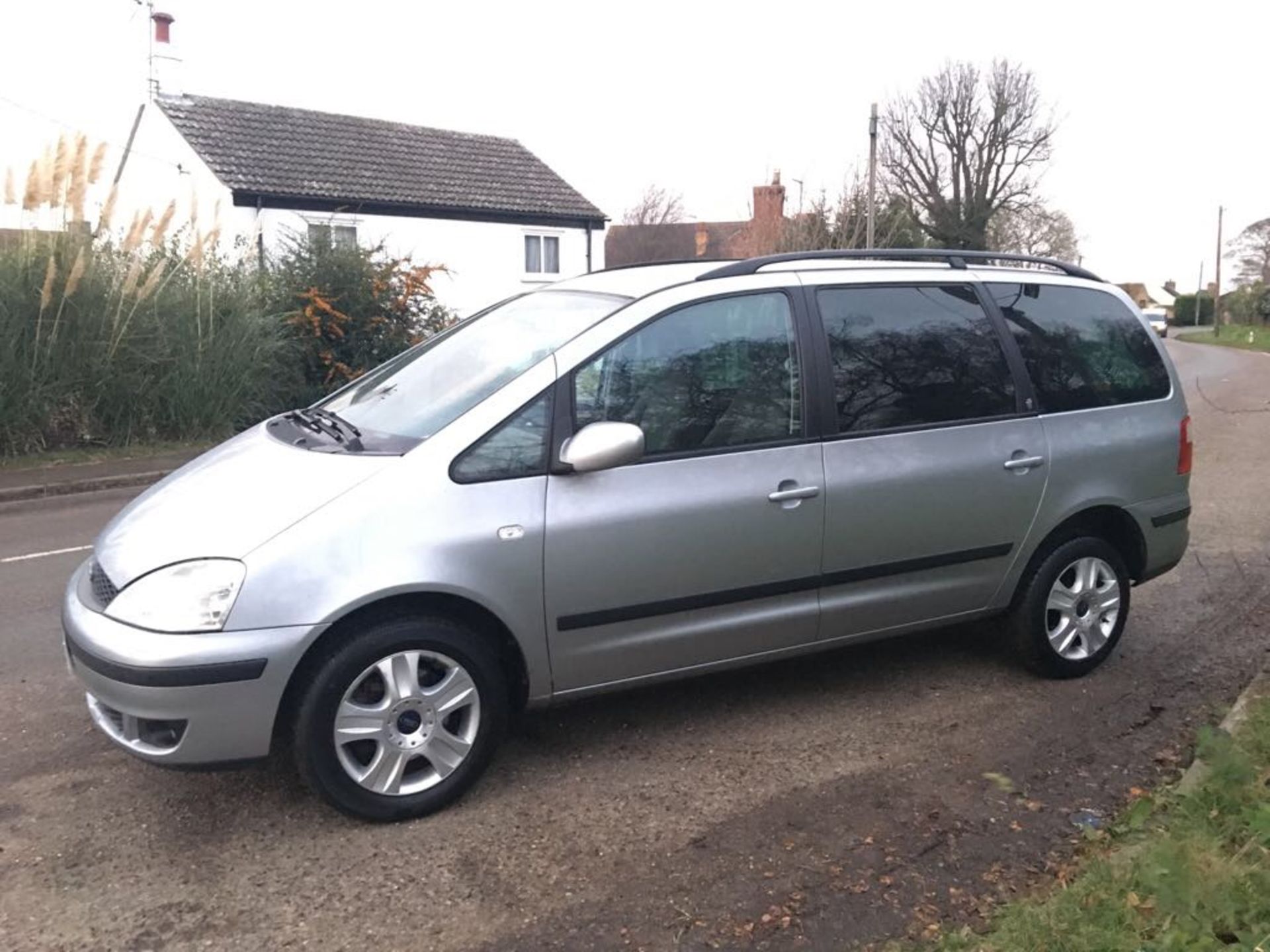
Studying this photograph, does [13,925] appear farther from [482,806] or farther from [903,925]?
[903,925]

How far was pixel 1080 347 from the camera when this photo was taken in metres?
5.00

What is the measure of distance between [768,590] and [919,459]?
852 mm

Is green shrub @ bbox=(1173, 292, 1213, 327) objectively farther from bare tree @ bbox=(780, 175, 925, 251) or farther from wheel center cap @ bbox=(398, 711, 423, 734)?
wheel center cap @ bbox=(398, 711, 423, 734)

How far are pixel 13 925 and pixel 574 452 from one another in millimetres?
2107

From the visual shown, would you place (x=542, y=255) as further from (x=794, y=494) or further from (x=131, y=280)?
(x=794, y=494)

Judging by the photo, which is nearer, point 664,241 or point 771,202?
point 771,202

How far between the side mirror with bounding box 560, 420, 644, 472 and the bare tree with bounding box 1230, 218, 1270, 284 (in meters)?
78.6

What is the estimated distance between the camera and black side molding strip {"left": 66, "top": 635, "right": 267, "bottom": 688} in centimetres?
324

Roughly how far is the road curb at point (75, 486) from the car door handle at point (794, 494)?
7.81 m

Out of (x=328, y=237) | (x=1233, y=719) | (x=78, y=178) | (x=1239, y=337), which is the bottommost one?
(x=1233, y=719)

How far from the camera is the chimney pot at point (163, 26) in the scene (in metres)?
26.2

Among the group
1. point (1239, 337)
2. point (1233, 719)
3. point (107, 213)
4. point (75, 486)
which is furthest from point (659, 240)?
point (1233, 719)

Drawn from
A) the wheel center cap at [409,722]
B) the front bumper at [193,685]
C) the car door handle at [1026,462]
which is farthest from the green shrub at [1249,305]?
Answer: the front bumper at [193,685]

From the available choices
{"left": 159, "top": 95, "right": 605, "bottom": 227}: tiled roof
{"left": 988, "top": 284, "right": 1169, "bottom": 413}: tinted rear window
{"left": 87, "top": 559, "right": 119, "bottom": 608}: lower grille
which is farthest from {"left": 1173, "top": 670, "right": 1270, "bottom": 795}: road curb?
{"left": 159, "top": 95, "right": 605, "bottom": 227}: tiled roof
